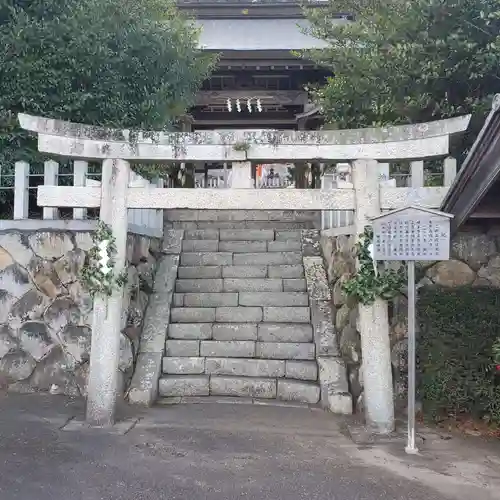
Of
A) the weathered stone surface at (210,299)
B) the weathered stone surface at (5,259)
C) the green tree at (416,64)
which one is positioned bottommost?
the weathered stone surface at (210,299)

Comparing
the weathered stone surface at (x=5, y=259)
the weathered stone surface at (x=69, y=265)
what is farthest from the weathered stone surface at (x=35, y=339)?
the weathered stone surface at (x=5, y=259)

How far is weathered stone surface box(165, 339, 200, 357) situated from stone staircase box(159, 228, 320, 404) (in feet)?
0.04

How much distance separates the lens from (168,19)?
973 centimetres

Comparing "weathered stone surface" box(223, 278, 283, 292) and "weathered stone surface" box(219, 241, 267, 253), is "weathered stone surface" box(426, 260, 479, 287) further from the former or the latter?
"weathered stone surface" box(219, 241, 267, 253)

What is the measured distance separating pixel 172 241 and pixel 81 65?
2.85m

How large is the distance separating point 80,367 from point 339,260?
3623 millimetres

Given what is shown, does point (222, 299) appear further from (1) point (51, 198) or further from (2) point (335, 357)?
(1) point (51, 198)

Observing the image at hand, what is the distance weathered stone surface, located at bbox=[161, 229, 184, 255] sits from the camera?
796 cm

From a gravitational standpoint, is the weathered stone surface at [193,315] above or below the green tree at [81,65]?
below

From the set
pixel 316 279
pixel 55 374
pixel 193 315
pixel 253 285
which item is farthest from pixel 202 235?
pixel 55 374

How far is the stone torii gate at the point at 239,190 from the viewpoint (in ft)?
16.6

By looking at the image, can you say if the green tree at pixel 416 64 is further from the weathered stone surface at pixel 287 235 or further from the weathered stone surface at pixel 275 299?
the weathered stone surface at pixel 275 299

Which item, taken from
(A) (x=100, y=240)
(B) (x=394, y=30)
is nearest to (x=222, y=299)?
(A) (x=100, y=240)

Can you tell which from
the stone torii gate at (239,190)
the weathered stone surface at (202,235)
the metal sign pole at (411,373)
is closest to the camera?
the metal sign pole at (411,373)
